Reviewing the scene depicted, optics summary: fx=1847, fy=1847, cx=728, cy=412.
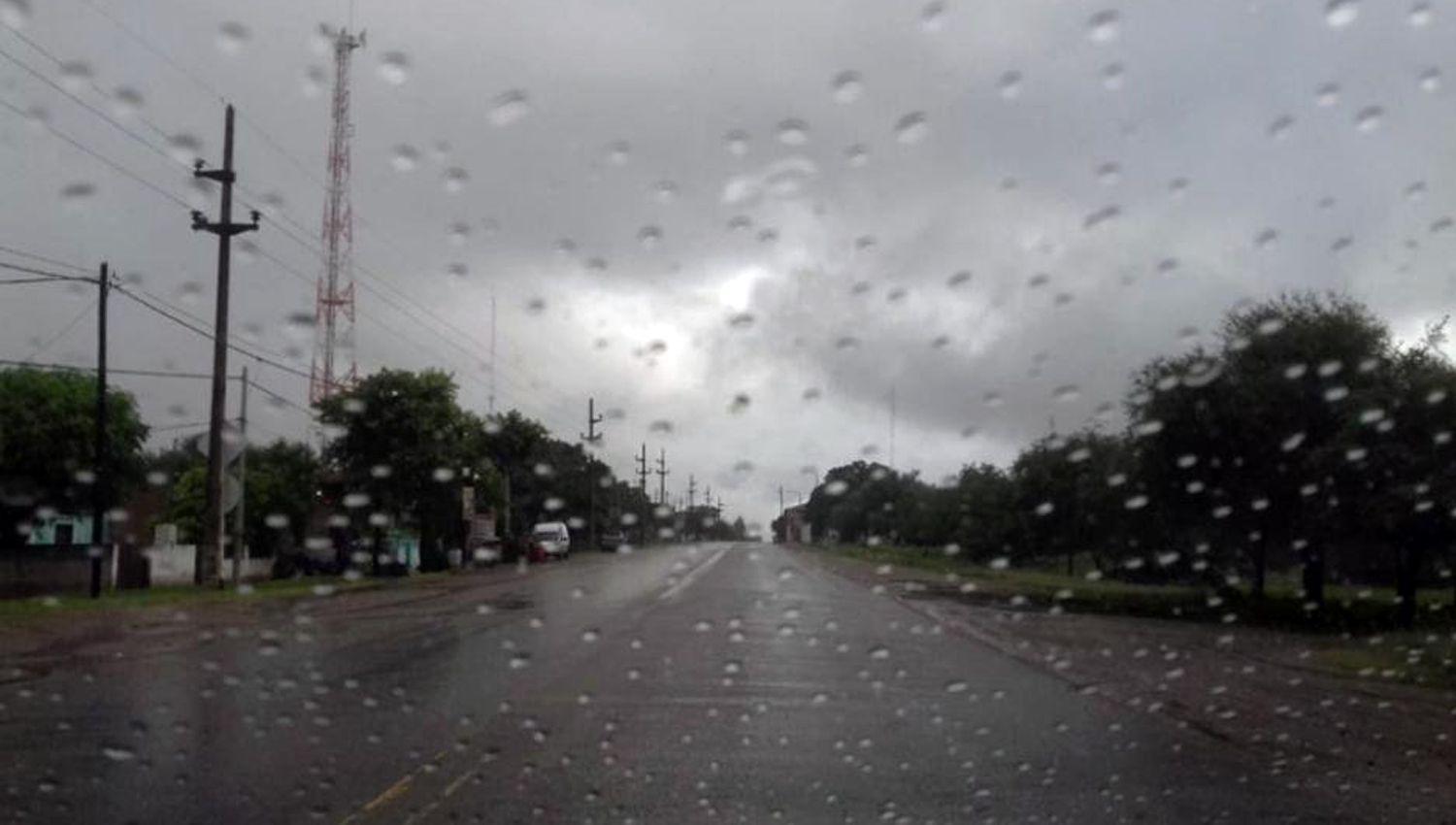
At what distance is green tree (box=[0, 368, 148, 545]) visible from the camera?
39.4m

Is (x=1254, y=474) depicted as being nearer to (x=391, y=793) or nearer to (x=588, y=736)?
(x=588, y=736)

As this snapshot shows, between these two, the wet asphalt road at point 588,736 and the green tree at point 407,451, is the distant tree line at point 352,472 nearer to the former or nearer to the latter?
the green tree at point 407,451

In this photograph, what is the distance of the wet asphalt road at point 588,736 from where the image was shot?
9531mm

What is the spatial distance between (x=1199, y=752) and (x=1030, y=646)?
9.27 meters

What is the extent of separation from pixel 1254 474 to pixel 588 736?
1795cm

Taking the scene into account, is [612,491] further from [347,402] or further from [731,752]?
[731,752]

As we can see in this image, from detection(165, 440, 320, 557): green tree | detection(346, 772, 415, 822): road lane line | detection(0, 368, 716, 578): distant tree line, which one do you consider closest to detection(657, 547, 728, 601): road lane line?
detection(0, 368, 716, 578): distant tree line

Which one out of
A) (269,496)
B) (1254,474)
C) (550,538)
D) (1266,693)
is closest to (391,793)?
(1266,693)

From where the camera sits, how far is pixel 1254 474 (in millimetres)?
27812

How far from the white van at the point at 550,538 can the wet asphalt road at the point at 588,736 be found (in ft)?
96.6

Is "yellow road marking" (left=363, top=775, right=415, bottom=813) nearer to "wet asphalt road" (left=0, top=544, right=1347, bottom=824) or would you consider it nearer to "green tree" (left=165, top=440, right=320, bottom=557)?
"wet asphalt road" (left=0, top=544, right=1347, bottom=824)

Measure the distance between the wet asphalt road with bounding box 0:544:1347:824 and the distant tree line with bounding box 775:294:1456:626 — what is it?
496cm

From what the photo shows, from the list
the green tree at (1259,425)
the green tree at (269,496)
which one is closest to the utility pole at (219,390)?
the green tree at (269,496)

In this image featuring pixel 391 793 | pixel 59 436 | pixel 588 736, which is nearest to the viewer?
pixel 391 793
